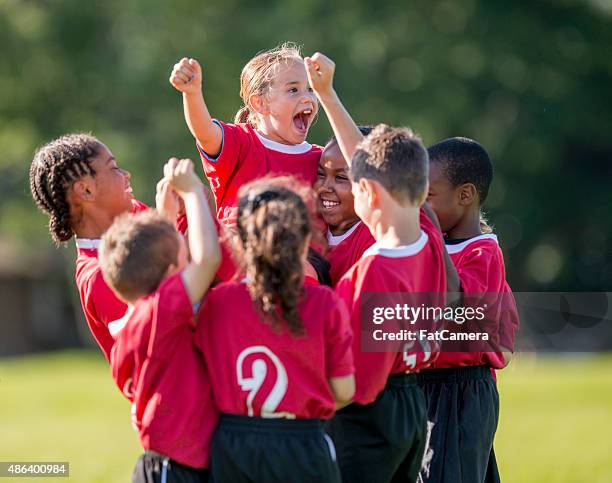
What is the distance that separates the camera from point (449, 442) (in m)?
4.60

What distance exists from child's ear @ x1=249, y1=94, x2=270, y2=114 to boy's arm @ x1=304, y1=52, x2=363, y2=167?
0.83 meters

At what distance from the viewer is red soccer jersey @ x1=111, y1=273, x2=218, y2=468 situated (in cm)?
344

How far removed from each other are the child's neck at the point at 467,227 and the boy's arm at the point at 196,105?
127 centimetres

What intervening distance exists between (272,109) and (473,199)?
3.70 ft

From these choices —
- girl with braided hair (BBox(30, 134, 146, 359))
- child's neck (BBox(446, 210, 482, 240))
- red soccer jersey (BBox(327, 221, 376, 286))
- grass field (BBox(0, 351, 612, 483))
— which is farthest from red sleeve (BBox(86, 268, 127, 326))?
grass field (BBox(0, 351, 612, 483))

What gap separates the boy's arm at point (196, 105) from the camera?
4117 mm

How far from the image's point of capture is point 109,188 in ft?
14.3

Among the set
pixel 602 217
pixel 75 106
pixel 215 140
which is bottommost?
pixel 215 140

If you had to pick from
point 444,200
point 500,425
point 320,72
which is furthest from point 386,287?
point 500,425

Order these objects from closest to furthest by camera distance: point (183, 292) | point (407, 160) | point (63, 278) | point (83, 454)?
point (183, 292) < point (407, 160) < point (83, 454) < point (63, 278)

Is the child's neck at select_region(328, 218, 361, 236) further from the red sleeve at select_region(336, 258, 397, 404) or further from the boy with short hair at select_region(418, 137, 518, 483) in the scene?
the red sleeve at select_region(336, 258, 397, 404)

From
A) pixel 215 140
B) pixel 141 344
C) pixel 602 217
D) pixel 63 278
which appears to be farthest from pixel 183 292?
pixel 63 278

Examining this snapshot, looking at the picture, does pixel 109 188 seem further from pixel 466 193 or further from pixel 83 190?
pixel 466 193

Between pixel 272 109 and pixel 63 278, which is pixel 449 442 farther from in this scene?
pixel 63 278
